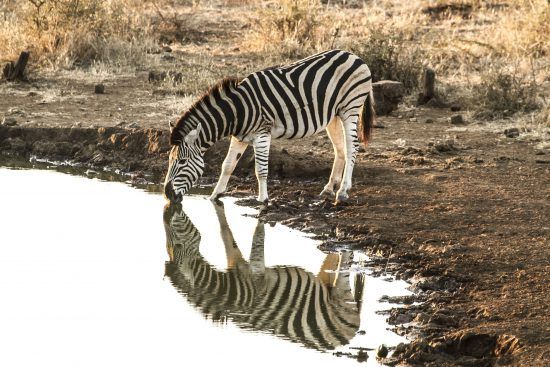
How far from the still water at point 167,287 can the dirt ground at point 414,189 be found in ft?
1.35

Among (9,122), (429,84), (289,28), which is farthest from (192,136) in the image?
(289,28)

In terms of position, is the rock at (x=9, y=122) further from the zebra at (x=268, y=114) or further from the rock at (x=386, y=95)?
the rock at (x=386, y=95)

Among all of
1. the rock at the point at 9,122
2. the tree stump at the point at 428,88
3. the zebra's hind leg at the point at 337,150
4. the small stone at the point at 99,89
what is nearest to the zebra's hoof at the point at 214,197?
the zebra's hind leg at the point at 337,150

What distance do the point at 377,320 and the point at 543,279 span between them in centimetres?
138

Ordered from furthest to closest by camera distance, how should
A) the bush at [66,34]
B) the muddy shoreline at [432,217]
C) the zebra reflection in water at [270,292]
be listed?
1. the bush at [66,34]
2. the zebra reflection in water at [270,292]
3. the muddy shoreline at [432,217]

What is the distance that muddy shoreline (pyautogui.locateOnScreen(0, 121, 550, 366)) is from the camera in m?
6.89

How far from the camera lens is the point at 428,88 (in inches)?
559

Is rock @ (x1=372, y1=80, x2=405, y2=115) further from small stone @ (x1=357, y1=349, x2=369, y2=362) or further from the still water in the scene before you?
small stone @ (x1=357, y1=349, x2=369, y2=362)

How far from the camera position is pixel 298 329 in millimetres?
7359

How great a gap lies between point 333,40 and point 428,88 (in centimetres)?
257

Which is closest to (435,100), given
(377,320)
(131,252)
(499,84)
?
(499,84)

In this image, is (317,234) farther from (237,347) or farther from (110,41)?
(110,41)

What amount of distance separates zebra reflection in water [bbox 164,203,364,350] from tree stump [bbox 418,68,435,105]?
496 centimetres

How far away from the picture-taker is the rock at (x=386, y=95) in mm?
13763
